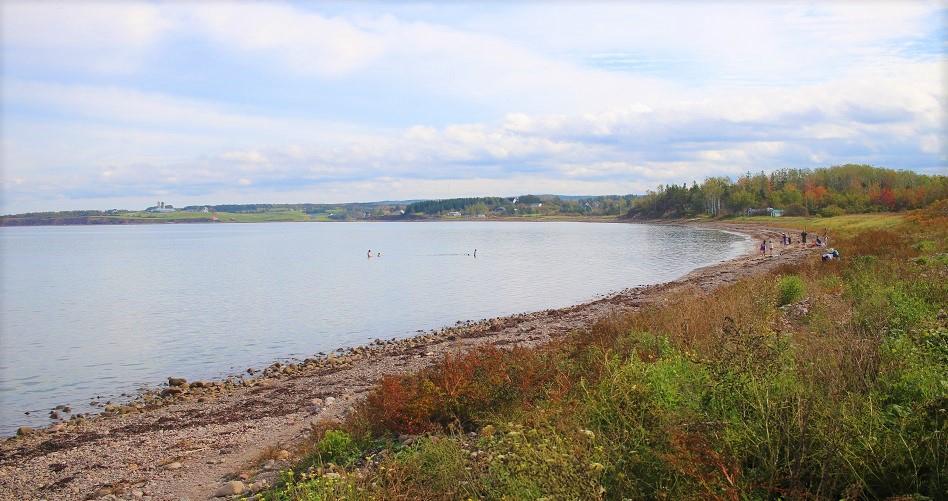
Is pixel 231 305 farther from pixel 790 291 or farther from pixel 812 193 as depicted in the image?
pixel 812 193

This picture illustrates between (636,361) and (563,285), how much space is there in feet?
126

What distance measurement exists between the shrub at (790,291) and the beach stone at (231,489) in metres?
14.1

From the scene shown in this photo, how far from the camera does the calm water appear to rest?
23.6m

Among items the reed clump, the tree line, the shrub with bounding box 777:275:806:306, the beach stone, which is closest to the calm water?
the beach stone

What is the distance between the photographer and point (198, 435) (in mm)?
14125

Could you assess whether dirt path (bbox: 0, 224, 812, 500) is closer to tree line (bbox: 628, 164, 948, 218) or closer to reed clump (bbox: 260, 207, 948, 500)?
reed clump (bbox: 260, 207, 948, 500)

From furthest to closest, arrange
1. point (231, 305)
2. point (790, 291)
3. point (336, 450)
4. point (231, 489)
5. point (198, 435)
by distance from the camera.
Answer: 1. point (231, 305)
2. point (790, 291)
3. point (198, 435)
4. point (231, 489)
5. point (336, 450)

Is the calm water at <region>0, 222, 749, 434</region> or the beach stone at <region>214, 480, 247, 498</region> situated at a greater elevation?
the beach stone at <region>214, 480, 247, 498</region>

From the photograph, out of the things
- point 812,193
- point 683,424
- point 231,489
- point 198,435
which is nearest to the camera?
point 683,424

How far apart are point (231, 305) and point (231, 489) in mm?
32245

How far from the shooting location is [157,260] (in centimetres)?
8069

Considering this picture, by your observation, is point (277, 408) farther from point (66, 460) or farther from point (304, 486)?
point (304, 486)

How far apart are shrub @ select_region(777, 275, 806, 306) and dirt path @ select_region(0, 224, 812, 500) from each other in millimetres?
7370

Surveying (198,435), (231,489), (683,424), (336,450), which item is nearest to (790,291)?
(336,450)
